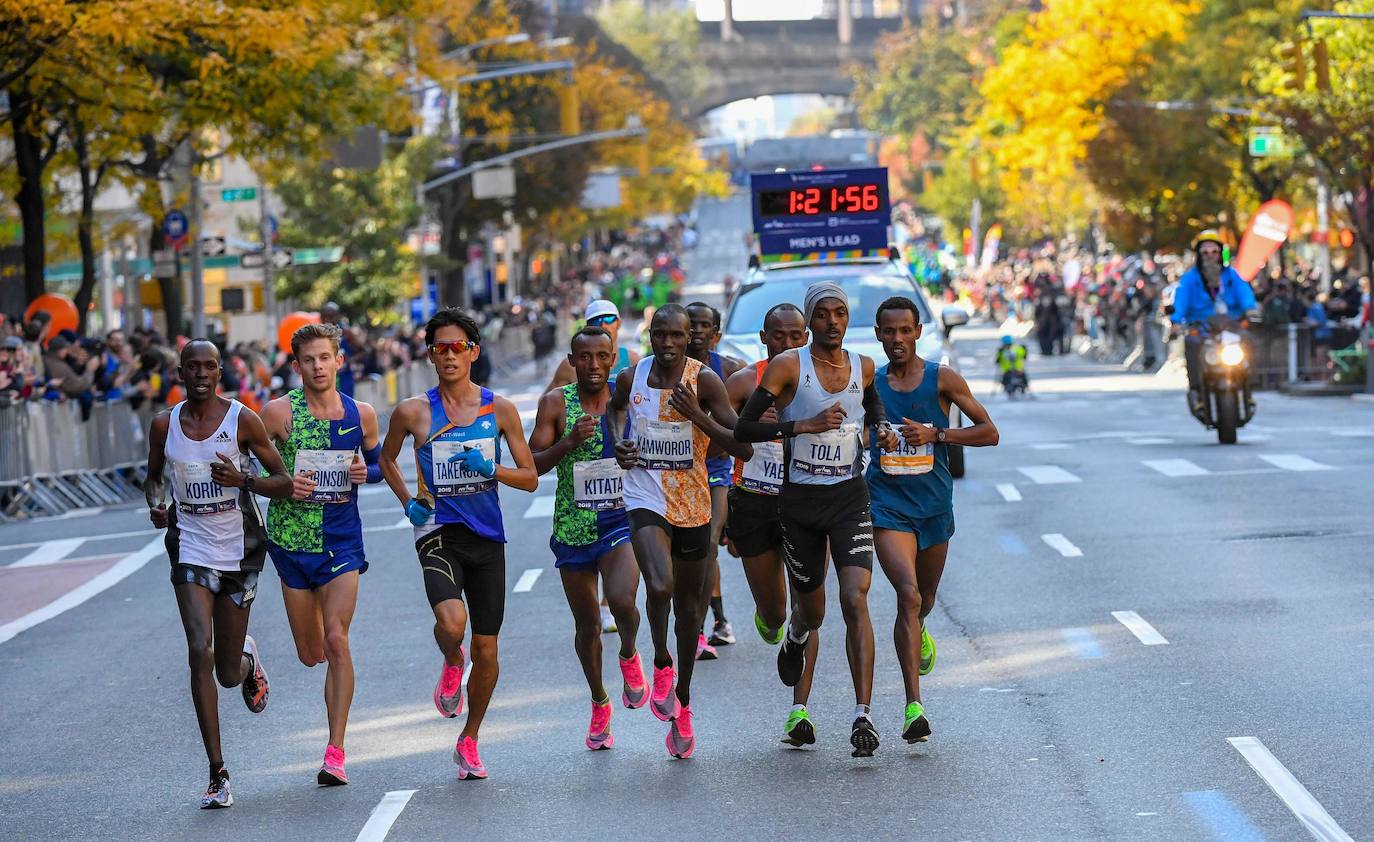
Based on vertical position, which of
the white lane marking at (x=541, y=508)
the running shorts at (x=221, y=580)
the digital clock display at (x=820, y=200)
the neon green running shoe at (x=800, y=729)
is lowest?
the white lane marking at (x=541, y=508)

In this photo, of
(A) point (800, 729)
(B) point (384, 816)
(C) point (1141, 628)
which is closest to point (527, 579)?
(C) point (1141, 628)

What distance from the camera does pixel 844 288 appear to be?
21172 millimetres

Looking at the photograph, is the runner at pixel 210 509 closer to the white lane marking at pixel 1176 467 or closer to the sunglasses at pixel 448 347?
the sunglasses at pixel 448 347

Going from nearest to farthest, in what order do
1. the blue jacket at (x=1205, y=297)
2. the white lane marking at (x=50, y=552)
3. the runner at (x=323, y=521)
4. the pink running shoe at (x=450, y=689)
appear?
the runner at (x=323, y=521), the pink running shoe at (x=450, y=689), the white lane marking at (x=50, y=552), the blue jacket at (x=1205, y=297)

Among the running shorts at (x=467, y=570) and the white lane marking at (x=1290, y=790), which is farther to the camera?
the running shorts at (x=467, y=570)

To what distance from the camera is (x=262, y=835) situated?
856 centimetres

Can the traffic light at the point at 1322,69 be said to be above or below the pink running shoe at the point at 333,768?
above

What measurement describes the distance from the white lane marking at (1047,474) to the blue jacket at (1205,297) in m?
1.95

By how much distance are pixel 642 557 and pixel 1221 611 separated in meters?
4.84

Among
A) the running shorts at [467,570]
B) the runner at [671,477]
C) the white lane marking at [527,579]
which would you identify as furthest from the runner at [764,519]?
the white lane marking at [527,579]

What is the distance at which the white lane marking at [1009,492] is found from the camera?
20767 mm

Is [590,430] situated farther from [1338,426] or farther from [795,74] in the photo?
[795,74]

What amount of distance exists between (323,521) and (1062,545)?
341 inches

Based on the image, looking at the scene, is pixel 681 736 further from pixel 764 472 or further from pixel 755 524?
pixel 764 472
